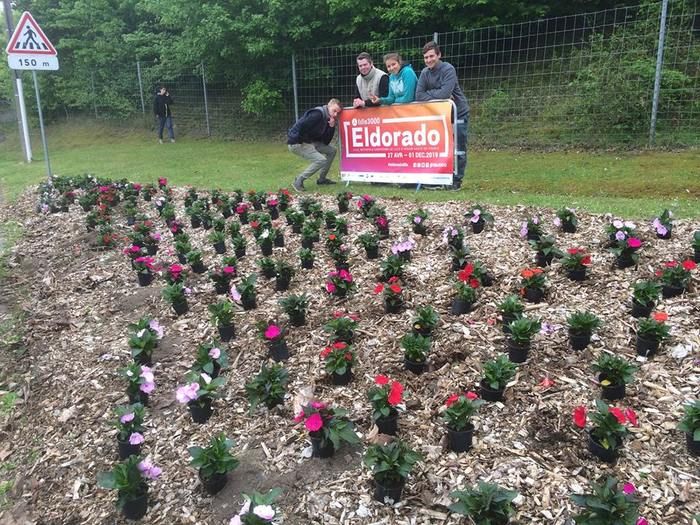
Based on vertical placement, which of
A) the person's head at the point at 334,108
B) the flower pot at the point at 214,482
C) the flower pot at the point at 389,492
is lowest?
the flower pot at the point at 214,482

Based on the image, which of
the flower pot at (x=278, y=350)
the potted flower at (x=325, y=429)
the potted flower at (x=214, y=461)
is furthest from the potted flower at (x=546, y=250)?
the potted flower at (x=214, y=461)

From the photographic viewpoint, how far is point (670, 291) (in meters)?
3.29

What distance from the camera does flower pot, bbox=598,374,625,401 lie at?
2572 millimetres

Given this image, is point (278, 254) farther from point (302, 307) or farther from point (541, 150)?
point (541, 150)

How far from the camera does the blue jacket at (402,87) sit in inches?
291

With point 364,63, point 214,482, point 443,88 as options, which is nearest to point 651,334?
point 214,482

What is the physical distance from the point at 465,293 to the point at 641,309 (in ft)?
3.23

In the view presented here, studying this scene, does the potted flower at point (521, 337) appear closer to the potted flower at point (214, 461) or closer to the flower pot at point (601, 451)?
the flower pot at point (601, 451)

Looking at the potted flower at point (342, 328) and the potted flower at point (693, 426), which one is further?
the potted flower at point (342, 328)

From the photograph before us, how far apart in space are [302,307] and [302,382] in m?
0.63

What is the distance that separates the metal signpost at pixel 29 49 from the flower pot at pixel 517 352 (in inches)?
356

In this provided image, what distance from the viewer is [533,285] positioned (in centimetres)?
341

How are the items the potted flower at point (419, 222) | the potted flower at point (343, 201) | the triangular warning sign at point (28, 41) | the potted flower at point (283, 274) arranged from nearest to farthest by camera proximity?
the potted flower at point (283, 274), the potted flower at point (419, 222), the potted flower at point (343, 201), the triangular warning sign at point (28, 41)

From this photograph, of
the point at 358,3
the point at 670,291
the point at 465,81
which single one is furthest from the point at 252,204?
the point at 358,3
